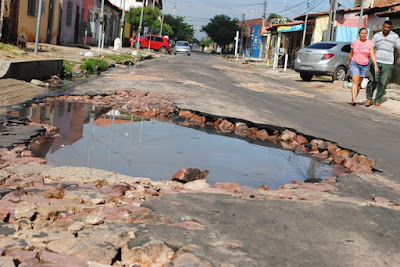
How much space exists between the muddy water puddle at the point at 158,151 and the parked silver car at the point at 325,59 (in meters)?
13.0

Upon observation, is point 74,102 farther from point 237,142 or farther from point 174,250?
point 174,250

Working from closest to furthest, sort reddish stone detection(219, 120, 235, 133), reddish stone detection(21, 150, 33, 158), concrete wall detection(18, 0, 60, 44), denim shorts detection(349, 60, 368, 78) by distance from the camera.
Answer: reddish stone detection(21, 150, 33, 158), reddish stone detection(219, 120, 235, 133), denim shorts detection(349, 60, 368, 78), concrete wall detection(18, 0, 60, 44)

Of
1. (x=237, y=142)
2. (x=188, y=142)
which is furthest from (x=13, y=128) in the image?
(x=237, y=142)

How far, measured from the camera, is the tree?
97.1 meters

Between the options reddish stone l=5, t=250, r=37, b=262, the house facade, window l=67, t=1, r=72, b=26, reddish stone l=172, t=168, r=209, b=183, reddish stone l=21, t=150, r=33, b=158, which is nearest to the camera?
reddish stone l=5, t=250, r=37, b=262

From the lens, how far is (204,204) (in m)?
3.30

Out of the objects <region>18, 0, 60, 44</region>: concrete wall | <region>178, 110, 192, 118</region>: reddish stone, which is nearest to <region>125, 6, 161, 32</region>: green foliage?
<region>18, 0, 60, 44</region>: concrete wall

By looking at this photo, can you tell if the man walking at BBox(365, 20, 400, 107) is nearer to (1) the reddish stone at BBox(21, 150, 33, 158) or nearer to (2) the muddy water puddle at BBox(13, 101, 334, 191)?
(2) the muddy water puddle at BBox(13, 101, 334, 191)

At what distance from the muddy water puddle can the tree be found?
9168cm

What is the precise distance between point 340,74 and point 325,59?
101cm

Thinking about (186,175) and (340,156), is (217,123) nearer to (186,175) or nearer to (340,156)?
(340,156)

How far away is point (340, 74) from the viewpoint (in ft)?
64.2

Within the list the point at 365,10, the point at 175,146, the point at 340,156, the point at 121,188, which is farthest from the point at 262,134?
the point at 365,10

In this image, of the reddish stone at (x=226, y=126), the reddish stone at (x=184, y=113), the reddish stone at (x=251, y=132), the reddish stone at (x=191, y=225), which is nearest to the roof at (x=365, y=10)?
the reddish stone at (x=184, y=113)
